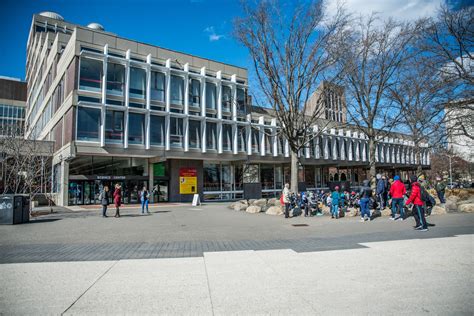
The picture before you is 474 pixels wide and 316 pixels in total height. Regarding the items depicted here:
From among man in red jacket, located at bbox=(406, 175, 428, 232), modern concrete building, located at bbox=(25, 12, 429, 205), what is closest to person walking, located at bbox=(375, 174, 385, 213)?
man in red jacket, located at bbox=(406, 175, 428, 232)

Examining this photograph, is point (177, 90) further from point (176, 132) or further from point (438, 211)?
point (438, 211)

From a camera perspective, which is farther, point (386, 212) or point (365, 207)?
point (386, 212)

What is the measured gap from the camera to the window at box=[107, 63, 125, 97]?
2692 cm

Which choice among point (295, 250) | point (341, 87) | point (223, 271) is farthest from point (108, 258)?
point (341, 87)

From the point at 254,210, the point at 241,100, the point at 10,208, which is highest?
the point at 241,100

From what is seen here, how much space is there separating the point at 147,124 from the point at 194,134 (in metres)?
4.99

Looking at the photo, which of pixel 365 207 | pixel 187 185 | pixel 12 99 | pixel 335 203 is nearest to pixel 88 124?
pixel 187 185

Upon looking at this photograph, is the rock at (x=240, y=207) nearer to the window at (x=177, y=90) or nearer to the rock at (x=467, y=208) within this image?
the rock at (x=467, y=208)

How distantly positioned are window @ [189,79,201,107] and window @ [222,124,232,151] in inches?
148

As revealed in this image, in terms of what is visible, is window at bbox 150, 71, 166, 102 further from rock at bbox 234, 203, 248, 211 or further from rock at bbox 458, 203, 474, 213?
rock at bbox 458, 203, 474, 213

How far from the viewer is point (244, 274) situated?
18.1 feet

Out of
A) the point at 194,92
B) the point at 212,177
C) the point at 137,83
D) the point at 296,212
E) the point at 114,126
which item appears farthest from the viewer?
the point at 212,177

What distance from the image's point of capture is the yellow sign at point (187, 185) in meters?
32.0

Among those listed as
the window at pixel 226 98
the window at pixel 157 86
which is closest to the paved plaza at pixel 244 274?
the window at pixel 157 86
